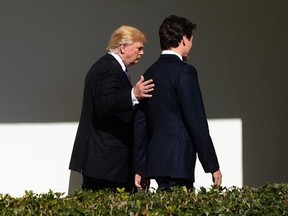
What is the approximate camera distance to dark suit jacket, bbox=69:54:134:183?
465 cm

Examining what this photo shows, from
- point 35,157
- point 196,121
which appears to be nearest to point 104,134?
point 196,121

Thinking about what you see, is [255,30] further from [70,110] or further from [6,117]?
[6,117]

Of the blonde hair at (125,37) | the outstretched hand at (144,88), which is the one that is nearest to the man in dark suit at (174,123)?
the outstretched hand at (144,88)

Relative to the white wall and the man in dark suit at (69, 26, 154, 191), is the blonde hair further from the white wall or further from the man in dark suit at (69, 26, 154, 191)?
the white wall

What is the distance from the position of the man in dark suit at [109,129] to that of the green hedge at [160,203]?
974 millimetres

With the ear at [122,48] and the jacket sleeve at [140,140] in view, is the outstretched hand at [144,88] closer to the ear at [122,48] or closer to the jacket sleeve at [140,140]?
the jacket sleeve at [140,140]

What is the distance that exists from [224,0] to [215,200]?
12.0ft

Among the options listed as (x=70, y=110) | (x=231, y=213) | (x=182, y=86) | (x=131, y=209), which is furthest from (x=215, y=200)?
(x=70, y=110)

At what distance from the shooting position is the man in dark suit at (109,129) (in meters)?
4.65

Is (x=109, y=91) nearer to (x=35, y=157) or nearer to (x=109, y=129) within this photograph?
(x=109, y=129)

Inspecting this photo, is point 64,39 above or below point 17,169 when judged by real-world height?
above

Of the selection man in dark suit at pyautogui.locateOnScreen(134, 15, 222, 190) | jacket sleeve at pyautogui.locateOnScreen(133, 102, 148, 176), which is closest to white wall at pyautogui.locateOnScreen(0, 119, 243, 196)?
jacket sleeve at pyautogui.locateOnScreen(133, 102, 148, 176)

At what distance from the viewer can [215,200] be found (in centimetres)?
341

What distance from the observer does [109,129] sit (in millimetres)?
4688
